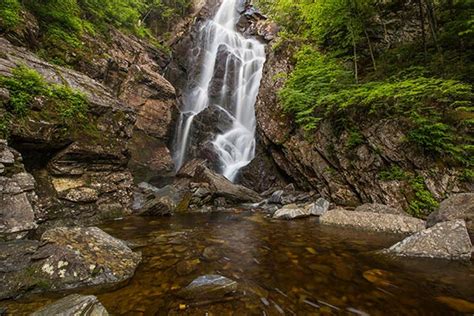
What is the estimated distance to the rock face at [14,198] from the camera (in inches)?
161

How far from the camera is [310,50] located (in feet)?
38.4

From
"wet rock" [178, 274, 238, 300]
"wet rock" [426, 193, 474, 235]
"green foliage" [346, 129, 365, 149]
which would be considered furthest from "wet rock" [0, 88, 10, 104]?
"wet rock" [426, 193, 474, 235]

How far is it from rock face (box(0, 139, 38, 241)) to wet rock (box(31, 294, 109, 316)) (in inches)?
→ 96.3

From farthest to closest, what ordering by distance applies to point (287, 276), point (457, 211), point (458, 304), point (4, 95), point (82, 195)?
point (82, 195)
point (4, 95)
point (457, 211)
point (287, 276)
point (458, 304)

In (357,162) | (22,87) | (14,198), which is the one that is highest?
(22,87)

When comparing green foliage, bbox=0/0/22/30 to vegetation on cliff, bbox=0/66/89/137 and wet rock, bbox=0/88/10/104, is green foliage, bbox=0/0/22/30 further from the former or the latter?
wet rock, bbox=0/88/10/104

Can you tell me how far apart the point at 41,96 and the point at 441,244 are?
9301 millimetres

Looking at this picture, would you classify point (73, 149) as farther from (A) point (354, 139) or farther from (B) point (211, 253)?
(A) point (354, 139)

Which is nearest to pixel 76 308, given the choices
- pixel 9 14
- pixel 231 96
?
pixel 9 14

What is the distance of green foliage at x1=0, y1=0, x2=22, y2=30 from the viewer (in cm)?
823

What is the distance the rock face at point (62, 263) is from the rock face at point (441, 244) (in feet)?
14.4

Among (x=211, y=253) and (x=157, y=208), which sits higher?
(x=157, y=208)

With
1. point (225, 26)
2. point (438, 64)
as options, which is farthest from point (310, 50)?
point (225, 26)

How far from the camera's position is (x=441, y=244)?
410 centimetres
